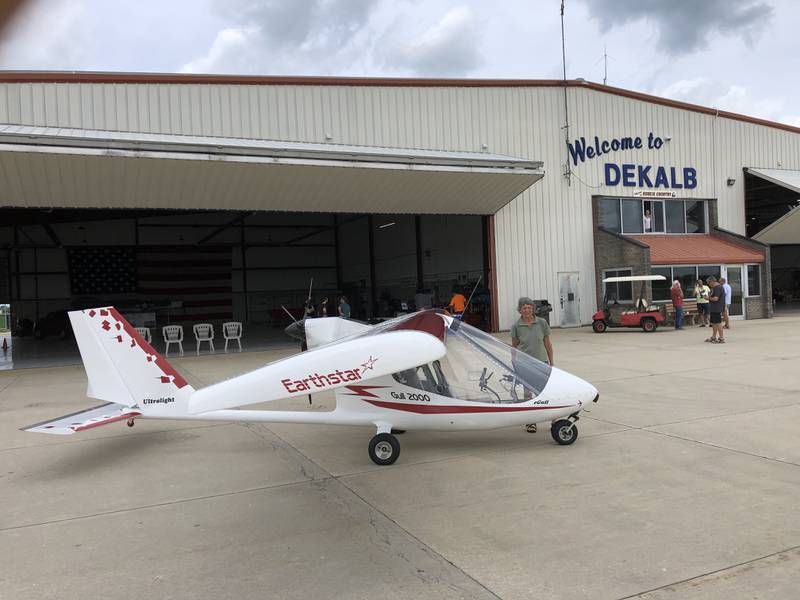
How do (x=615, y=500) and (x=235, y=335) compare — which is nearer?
(x=615, y=500)

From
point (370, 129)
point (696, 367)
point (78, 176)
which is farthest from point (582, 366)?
point (78, 176)

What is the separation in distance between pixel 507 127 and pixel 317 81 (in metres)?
6.74

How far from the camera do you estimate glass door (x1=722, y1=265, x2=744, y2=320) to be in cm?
2184

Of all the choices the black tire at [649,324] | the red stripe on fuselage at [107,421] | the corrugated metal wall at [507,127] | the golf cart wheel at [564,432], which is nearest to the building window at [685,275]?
the black tire at [649,324]

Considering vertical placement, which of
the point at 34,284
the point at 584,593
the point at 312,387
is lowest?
the point at 584,593

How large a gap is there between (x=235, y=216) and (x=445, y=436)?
104 ft

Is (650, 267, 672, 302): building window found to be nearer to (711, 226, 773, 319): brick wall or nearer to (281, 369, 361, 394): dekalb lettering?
(711, 226, 773, 319): brick wall

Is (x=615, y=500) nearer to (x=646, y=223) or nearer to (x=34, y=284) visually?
(x=646, y=223)

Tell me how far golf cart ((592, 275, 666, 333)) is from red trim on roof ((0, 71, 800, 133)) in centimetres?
750

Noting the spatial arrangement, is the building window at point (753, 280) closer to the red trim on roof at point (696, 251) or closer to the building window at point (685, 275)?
the red trim on roof at point (696, 251)

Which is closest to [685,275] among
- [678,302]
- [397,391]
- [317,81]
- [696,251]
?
[696,251]

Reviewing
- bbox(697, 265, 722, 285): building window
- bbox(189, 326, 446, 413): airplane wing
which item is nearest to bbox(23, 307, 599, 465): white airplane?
bbox(189, 326, 446, 413): airplane wing

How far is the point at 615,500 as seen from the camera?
439 cm

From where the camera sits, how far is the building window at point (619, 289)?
A: 1998 centimetres
